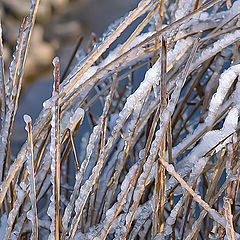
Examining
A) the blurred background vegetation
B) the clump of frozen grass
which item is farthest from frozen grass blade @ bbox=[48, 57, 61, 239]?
the blurred background vegetation

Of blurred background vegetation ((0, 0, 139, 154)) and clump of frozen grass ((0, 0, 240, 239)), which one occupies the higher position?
blurred background vegetation ((0, 0, 139, 154))

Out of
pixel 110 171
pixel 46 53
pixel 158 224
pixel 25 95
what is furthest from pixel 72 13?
pixel 158 224

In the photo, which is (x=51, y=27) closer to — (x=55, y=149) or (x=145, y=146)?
(x=145, y=146)

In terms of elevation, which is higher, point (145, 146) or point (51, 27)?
point (51, 27)

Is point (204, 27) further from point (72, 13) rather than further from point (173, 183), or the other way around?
point (72, 13)

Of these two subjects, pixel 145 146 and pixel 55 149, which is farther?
pixel 145 146

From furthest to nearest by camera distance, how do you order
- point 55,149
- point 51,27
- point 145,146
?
point 51,27 → point 145,146 → point 55,149

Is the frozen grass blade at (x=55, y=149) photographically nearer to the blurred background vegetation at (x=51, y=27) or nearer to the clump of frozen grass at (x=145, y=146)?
the clump of frozen grass at (x=145, y=146)

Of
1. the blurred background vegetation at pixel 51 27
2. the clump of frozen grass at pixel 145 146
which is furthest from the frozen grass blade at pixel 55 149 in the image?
the blurred background vegetation at pixel 51 27

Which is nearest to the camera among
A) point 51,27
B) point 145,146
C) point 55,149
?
point 55,149

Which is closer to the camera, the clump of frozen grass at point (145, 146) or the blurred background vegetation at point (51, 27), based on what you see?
the clump of frozen grass at point (145, 146)

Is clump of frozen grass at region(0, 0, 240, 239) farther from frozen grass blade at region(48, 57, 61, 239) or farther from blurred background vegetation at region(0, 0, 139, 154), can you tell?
blurred background vegetation at region(0, 0, 139, 154)

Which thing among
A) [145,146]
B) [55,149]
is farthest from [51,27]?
[55,149]
